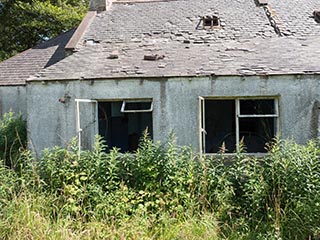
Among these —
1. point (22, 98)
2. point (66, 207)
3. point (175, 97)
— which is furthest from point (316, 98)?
point (22, 98)

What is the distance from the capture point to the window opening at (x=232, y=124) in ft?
41.0

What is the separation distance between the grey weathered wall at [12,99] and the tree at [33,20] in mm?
8510

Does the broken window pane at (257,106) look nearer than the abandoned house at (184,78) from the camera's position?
No

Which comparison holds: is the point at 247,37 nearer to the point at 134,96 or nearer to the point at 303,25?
the point at 303,25

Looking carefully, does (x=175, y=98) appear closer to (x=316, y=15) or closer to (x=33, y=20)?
(x=316, y=15)

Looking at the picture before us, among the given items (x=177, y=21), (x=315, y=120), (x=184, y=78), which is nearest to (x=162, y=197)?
(x=184, y=78)

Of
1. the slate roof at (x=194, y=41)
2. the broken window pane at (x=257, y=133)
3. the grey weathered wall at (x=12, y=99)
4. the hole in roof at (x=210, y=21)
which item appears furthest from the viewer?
the grey weathered wall at (x=12, y=99)

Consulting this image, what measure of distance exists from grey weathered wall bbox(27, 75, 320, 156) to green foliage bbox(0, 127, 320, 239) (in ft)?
4.52

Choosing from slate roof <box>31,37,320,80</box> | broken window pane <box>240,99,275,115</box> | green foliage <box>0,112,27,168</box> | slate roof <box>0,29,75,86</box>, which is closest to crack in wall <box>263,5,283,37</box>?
slate roof <box>31,37,320,80</box>

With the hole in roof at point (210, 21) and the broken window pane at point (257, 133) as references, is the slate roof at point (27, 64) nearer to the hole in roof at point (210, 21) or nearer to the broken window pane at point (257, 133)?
the hole in roof at point (210, 21)

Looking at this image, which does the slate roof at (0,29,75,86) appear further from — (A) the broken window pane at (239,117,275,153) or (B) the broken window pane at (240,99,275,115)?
(A) the broken window pane at (239,117,275,153)

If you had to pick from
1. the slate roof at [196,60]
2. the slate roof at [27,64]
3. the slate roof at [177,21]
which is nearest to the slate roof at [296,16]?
→ the slate roof at [177,21]

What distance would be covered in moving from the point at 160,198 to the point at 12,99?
9085mm

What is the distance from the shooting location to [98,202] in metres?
7.30
